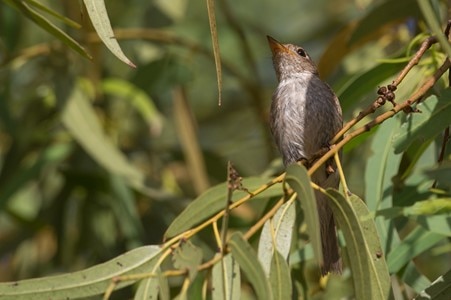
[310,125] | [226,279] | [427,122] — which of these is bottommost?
[226,279]

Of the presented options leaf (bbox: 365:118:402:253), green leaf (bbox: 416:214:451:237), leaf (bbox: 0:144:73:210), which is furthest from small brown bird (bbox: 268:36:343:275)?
leaf (bbox: 0:144:73:210)

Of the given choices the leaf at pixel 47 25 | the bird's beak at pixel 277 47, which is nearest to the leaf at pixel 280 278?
the leaf at pixel 47 25

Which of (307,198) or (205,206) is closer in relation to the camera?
(307,198)

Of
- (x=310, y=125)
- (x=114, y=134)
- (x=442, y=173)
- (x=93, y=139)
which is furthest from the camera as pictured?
(x=114, y=134)

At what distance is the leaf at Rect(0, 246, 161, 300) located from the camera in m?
2.44

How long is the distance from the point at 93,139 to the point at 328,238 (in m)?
0.91

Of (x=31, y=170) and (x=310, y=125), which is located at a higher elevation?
(x=31, y=170)

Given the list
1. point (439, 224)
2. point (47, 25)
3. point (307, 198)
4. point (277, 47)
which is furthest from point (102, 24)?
point (277, 47)

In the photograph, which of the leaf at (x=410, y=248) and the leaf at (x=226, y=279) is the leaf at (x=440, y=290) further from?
the leaf at (x=226, y=279)

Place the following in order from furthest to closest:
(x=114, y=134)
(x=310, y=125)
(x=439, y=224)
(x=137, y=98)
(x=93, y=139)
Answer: (x=114, y=134)
(x=137, y=98)
(x=93, y=139)
(x=310, y=125)
(x=439, y=224)

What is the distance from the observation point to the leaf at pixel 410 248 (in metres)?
2.77

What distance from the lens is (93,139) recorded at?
3.66 m

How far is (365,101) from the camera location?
3.15m

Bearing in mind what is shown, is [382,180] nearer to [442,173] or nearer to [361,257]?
[442,173]
